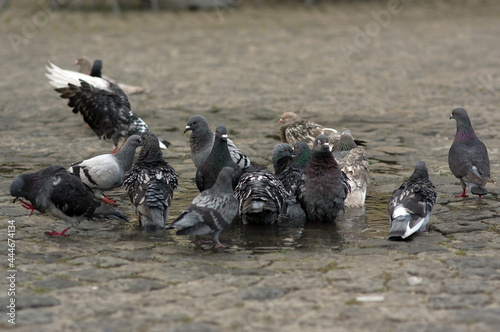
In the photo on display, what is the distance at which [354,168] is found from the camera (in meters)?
7.29

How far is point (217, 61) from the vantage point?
1571cm

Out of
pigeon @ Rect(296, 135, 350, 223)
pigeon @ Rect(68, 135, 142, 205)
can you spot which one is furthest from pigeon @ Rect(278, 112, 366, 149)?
pigeon @ Rect(68, 135, 142, 205)

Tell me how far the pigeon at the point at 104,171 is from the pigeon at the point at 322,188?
70.8 inches

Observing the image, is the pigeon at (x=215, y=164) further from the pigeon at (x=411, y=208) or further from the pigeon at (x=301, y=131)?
the pigeon at (x=301, y=131)

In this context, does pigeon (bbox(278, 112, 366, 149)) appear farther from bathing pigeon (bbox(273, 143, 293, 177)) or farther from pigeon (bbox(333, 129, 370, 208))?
bathing pigeon (bbox(273, 143, 293, 177))

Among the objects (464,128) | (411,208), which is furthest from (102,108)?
(411,208)

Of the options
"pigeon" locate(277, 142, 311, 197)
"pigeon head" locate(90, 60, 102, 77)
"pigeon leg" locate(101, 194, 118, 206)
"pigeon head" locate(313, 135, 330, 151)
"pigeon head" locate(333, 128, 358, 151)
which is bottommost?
"pigeon leg" locate(101, 194, 118, 206)

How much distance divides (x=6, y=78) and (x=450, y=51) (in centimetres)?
964

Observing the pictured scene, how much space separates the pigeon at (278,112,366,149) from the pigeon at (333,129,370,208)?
59cm

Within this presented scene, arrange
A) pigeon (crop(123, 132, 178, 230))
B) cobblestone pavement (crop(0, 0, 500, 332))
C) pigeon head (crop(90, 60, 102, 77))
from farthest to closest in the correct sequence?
pigeon head (crop(90, 60, 102, 77)) → pigeon (crop(123, 132, 178, 230)) → cobblestone pavement (crop(0, 0, 500, 332))

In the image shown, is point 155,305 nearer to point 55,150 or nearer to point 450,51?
point 55,150

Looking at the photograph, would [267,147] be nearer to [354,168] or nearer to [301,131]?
[301,131]

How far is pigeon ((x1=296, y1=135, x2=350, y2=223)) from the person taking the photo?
6.57 meters

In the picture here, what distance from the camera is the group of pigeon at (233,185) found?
19.7ft
